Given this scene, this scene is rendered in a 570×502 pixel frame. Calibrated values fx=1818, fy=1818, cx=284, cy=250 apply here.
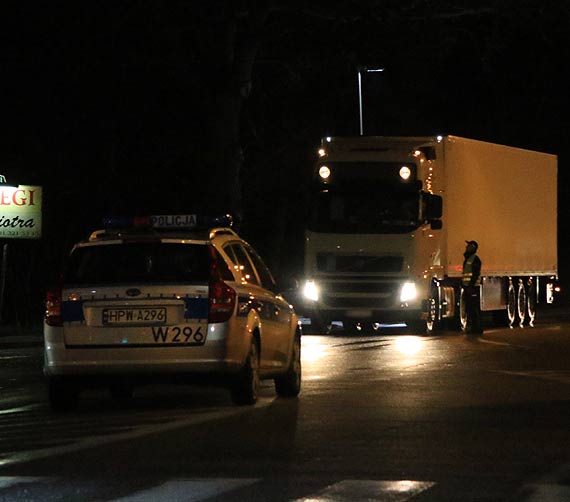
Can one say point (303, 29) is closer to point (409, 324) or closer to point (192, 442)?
point (409, 324)

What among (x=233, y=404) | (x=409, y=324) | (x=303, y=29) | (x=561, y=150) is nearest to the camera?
(x=233, y=404)

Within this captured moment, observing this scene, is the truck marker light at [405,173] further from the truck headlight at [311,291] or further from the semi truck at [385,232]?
the truck headlight at [311,291]

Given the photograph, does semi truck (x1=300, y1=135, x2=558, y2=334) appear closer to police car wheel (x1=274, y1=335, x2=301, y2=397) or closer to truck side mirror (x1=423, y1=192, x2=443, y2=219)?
truck side mirror (x1=423, y1=192, x2=443, y2=219)

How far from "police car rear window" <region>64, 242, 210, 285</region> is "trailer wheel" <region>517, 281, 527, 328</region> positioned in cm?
2123

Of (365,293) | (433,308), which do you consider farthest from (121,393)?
(433,308)

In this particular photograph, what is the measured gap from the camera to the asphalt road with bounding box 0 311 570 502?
35.4 ft

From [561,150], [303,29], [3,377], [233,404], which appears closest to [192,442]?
[233,404]

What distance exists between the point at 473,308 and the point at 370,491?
73.6ft

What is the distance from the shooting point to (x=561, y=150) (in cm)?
7462

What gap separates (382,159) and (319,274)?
2284 mm

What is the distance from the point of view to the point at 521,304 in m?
37.1

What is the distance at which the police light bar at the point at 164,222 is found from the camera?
1669 centimetres

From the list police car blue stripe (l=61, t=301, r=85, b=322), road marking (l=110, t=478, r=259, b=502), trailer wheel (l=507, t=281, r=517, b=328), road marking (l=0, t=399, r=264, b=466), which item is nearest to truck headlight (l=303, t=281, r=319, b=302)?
trailer wheel (l=507, t=281, r=517, b=328)

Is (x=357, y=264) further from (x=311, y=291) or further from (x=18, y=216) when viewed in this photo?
(x=18, y=216)
